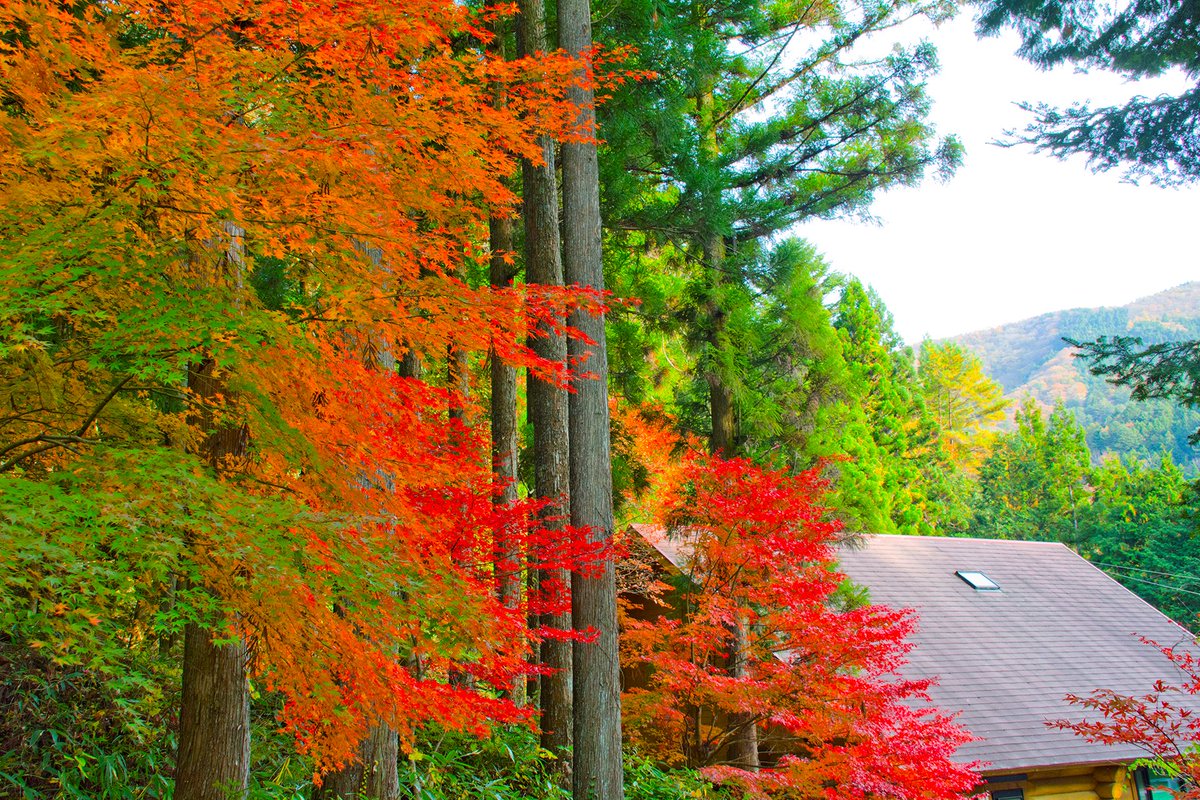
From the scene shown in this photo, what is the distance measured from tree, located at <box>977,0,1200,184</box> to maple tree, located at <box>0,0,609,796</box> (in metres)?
5.84

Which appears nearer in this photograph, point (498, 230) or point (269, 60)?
point (269, 60)

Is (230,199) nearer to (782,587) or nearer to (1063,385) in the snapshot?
(782,587)

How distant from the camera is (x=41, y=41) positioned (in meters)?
A: 4.91

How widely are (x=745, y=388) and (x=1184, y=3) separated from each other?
661cm

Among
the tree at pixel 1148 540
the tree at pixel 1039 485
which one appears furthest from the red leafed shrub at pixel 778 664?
the tree at pixel 1039 485

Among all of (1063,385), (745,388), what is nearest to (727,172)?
(745,388)

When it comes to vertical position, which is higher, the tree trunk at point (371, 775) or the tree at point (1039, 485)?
the tree at point (1039, 485)

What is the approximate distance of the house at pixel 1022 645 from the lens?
12195 mm

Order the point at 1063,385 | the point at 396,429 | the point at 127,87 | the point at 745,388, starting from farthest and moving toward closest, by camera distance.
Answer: the point at 1063,385 → the point at 745,388 → the point at 396,429 → the point at 127,87

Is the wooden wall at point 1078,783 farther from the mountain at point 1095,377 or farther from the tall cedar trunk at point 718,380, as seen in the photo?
the mountain at point 1095,377

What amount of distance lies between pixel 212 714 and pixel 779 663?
21.6ft

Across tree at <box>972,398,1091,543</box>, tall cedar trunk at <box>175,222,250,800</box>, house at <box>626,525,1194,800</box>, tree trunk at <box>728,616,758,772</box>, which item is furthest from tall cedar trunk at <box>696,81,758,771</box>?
tree at <box>972,398,1091,543</box>

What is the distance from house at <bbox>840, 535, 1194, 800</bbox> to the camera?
480 inches

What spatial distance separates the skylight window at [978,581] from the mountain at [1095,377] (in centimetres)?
3383
